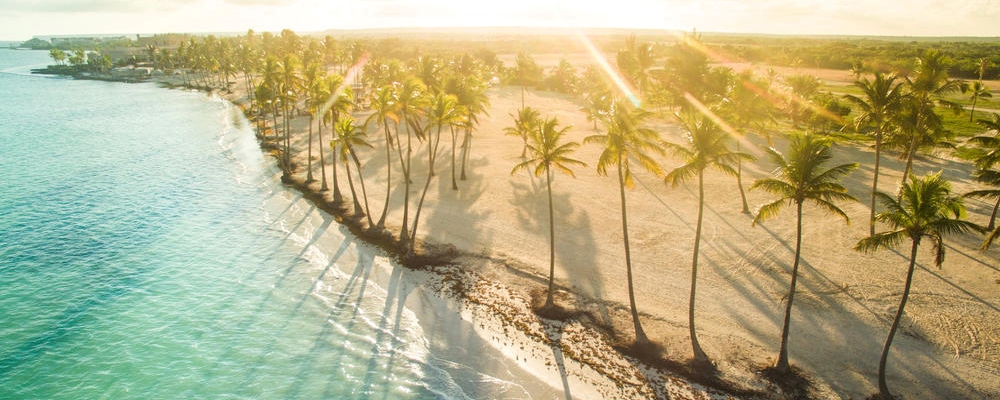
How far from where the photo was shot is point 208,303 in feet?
94.5

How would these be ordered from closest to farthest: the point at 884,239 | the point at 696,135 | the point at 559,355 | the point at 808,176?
the point at 884,239 → the point at 808,176 → the point at 696,135 → the point at 559,355

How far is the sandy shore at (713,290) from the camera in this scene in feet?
70.4

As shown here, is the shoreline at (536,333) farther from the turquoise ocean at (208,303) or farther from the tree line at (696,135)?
the tree line at (696,135)

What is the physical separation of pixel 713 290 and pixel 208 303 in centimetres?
3024

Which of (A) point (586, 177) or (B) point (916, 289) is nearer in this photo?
(B) point (916, 289)

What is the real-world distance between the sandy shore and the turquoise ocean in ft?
10.7

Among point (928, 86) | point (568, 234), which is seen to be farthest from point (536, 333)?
point (928, 86)

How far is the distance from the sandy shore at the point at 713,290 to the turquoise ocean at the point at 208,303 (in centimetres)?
326

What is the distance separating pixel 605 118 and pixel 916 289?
2068cm

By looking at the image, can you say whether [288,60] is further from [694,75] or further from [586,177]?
[694,75]

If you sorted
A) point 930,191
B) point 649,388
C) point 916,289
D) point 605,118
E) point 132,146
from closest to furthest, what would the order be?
point 930,191 < point 649,388 < point 605,118 < point 916,289 < point 132,146

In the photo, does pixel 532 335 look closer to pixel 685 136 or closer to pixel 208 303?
pixel 685 136

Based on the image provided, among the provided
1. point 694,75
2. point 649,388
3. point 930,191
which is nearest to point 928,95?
point 930,191

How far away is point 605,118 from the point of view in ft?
74.5
